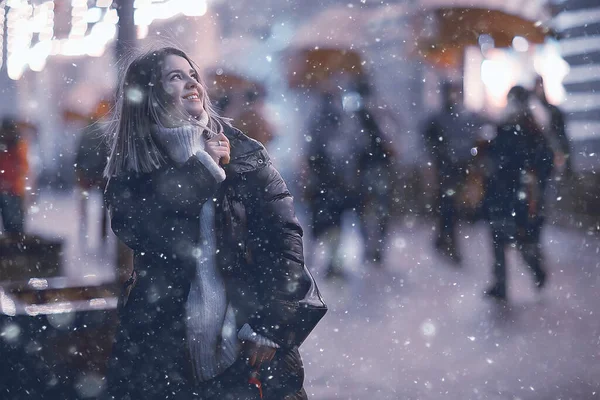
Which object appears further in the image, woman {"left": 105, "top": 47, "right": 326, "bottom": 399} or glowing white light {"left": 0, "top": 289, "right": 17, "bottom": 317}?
glowing white light {"left": 0, "top": 289, "right": 17, "bottom": 317}

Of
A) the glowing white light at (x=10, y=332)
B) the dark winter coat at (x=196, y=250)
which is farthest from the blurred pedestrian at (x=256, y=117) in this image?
the dark winter coat at (x=196, y=250)

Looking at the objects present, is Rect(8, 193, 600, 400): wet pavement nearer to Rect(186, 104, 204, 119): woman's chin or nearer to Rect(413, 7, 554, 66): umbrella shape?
Rect(186, 104, 204, 119): woman's chin

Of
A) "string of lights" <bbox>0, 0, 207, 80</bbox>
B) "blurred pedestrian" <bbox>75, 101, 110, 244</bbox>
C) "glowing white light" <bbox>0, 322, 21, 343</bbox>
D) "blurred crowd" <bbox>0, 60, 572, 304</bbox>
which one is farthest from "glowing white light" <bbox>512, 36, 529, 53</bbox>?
"glowing white light" <bbox>0, 322, 21, 343</bbox>

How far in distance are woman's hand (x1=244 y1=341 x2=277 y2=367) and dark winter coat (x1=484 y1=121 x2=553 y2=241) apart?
319 cm

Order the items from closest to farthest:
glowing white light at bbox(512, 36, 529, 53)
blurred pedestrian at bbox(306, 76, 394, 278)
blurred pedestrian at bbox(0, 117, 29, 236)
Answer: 1. blurred pedestrian at bbox(0, 117, 29, 236)
2. blurred pedestrian at bbox(306, 76, 394, 278)
3. glowing white light at bbox(512, 36, 529, 53)

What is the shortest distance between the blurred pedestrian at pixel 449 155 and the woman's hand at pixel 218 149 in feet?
17.2

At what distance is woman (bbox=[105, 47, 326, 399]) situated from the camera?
2.05 meters

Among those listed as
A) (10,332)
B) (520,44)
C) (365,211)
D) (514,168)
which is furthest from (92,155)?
(520,44)

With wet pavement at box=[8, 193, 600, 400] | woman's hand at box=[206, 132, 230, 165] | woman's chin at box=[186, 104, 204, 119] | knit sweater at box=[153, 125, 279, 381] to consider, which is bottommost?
wet pavement at box=[8, 193, 600, 400]

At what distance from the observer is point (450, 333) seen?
4355 mm

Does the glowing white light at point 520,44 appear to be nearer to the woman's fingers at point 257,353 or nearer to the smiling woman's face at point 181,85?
the smiling woman's face at point 181,85

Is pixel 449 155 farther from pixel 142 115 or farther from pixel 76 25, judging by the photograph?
pixel 142 115

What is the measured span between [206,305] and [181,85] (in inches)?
24.5

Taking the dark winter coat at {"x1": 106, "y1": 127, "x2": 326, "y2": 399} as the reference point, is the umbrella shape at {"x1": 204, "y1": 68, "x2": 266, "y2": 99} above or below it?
above
